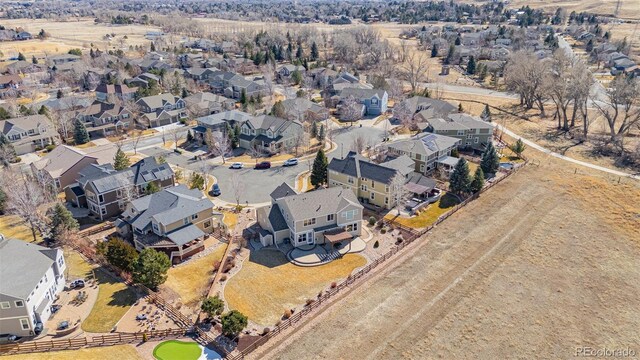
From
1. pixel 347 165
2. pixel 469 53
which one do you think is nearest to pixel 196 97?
pixel 347 165

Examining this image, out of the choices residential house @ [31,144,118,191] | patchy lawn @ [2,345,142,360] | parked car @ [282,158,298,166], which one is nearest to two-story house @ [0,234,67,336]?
patchy lawn @ [2,345,142,360]

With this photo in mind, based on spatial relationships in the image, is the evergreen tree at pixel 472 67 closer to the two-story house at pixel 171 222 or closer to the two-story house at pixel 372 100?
the two-story house at pixel 372 100

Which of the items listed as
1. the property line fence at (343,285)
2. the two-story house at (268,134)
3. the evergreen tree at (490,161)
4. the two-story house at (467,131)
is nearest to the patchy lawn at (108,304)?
the property line fence at (343,285)

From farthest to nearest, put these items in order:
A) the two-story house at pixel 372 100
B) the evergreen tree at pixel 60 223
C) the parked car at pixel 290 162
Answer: the two-story house at pixel 372 100 < the parked car at pixel 290 162 < the evergreen tree at pixel 60 223

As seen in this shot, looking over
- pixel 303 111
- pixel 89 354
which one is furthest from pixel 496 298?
pixel 303 111

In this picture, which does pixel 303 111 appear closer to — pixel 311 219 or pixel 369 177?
pixel 369 177
